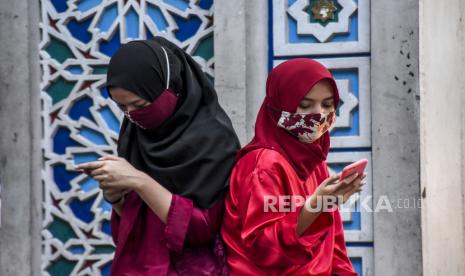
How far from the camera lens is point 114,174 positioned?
13.3 feet

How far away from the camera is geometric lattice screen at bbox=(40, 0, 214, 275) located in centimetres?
560

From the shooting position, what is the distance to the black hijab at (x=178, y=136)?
4125 millimetres

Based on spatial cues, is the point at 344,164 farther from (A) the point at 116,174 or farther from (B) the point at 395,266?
(A) the point at 116,174

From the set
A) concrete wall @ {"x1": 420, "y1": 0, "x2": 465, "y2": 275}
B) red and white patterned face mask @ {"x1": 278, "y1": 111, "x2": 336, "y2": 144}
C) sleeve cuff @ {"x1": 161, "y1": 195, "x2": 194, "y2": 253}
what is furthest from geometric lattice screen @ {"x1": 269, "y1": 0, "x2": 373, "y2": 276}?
sleeve cuff @ {"x1": 161, "y1": 195, "x2": 194, "y2": 253}

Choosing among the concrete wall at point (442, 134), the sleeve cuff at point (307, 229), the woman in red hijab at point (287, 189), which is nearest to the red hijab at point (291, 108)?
the woman in red hijab at point (287, 189)

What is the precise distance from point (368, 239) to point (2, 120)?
1.74 meters

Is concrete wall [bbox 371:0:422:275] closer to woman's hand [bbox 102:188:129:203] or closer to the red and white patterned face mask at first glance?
the red and white patterned face mask

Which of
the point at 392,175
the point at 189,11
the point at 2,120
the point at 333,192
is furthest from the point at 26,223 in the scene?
the point at 333,192

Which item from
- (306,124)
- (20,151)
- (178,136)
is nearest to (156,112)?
(178,136)

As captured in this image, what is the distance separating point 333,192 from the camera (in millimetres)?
3803

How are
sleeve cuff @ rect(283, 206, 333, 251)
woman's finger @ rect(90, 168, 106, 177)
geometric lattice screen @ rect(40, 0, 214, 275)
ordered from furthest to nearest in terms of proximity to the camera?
geometric lattice screen @ rect(40, 0, 214, 275) < woman's finger @ rect(90, 168, 106, 177) < sleeve cuff @ rect(283, 206, 333, 251)

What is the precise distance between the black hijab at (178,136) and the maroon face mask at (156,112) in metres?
0.02

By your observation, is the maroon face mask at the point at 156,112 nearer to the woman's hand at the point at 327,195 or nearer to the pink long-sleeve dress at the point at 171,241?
the pink long-sleeve dress at the point at 171,241

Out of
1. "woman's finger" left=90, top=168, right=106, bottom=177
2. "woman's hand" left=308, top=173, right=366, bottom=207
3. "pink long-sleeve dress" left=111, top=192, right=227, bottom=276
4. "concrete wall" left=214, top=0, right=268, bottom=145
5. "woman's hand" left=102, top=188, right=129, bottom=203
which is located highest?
"concrete wall" left=214, top=0, right=268, bottom=145
